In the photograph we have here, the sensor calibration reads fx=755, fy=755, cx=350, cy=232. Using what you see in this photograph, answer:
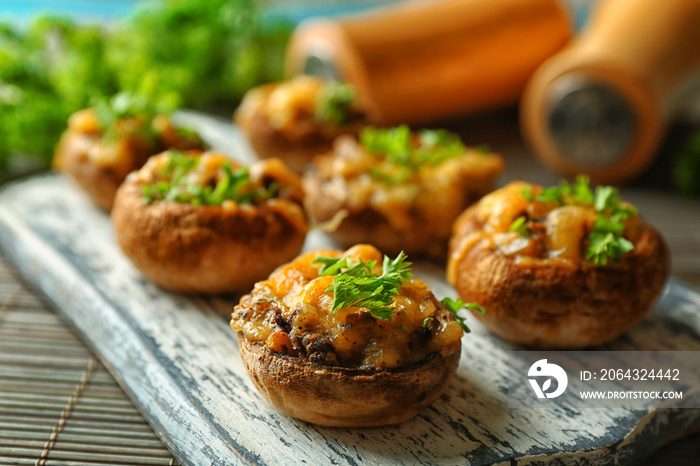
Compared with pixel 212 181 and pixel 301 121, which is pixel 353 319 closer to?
pixel 212 181

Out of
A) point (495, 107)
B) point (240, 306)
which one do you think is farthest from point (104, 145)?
point (495, 107)

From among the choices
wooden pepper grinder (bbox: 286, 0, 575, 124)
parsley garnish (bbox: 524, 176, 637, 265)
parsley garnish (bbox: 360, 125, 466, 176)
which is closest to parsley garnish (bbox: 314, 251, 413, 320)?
parsley garnish (bbox: 524, 176, 637, 265)

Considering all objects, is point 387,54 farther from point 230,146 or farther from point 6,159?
point 6,159

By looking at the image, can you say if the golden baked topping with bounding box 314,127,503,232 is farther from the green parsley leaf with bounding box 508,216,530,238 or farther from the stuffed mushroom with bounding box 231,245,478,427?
the stuffed mushroom with bounding box 231,245,478,427

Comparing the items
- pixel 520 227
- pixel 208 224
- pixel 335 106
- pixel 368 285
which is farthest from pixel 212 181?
pixel 335 106

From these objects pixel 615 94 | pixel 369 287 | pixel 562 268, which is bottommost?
pixel 615 94

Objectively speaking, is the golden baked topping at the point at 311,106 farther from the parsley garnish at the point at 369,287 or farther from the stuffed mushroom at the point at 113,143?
the parsley garnish at the point at 369,287
